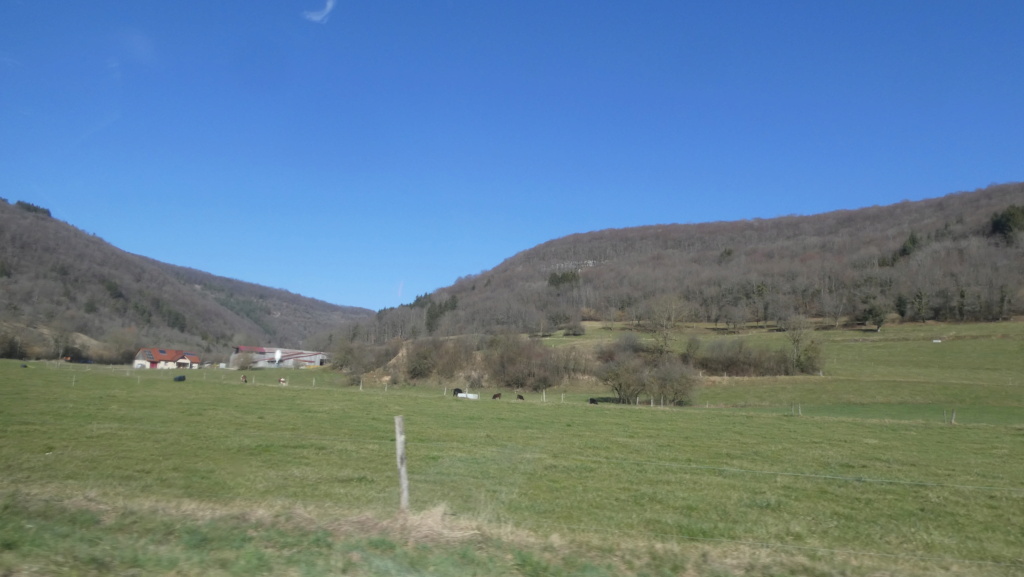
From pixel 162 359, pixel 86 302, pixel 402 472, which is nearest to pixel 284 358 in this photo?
pixel 162 359

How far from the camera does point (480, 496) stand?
10430 mm

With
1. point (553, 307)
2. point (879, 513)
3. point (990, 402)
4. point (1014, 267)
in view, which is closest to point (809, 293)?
point (1014, 267)

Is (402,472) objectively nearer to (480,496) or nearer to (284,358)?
(480,496)

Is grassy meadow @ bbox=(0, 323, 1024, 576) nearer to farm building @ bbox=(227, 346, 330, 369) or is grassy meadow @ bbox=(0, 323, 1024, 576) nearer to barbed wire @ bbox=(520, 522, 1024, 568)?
barbed wire @ bbox=(520, 522, 1024, 568)

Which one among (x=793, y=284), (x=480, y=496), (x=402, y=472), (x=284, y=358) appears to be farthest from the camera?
(x=793, y=284)

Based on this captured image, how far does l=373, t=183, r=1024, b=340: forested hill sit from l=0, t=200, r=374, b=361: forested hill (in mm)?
45189

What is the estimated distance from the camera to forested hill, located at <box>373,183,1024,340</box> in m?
101

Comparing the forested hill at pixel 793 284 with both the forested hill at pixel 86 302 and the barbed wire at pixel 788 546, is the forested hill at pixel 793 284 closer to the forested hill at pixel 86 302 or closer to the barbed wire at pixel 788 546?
the forested hill at pixel 86 302

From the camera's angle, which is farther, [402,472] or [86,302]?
[86,302]

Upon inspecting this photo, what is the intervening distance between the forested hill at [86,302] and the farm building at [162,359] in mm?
5472

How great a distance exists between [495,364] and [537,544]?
72.6 m

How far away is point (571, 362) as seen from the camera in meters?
76.2

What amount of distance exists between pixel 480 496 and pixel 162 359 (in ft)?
380

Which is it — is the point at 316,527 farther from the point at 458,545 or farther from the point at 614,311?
the point at 614,311
